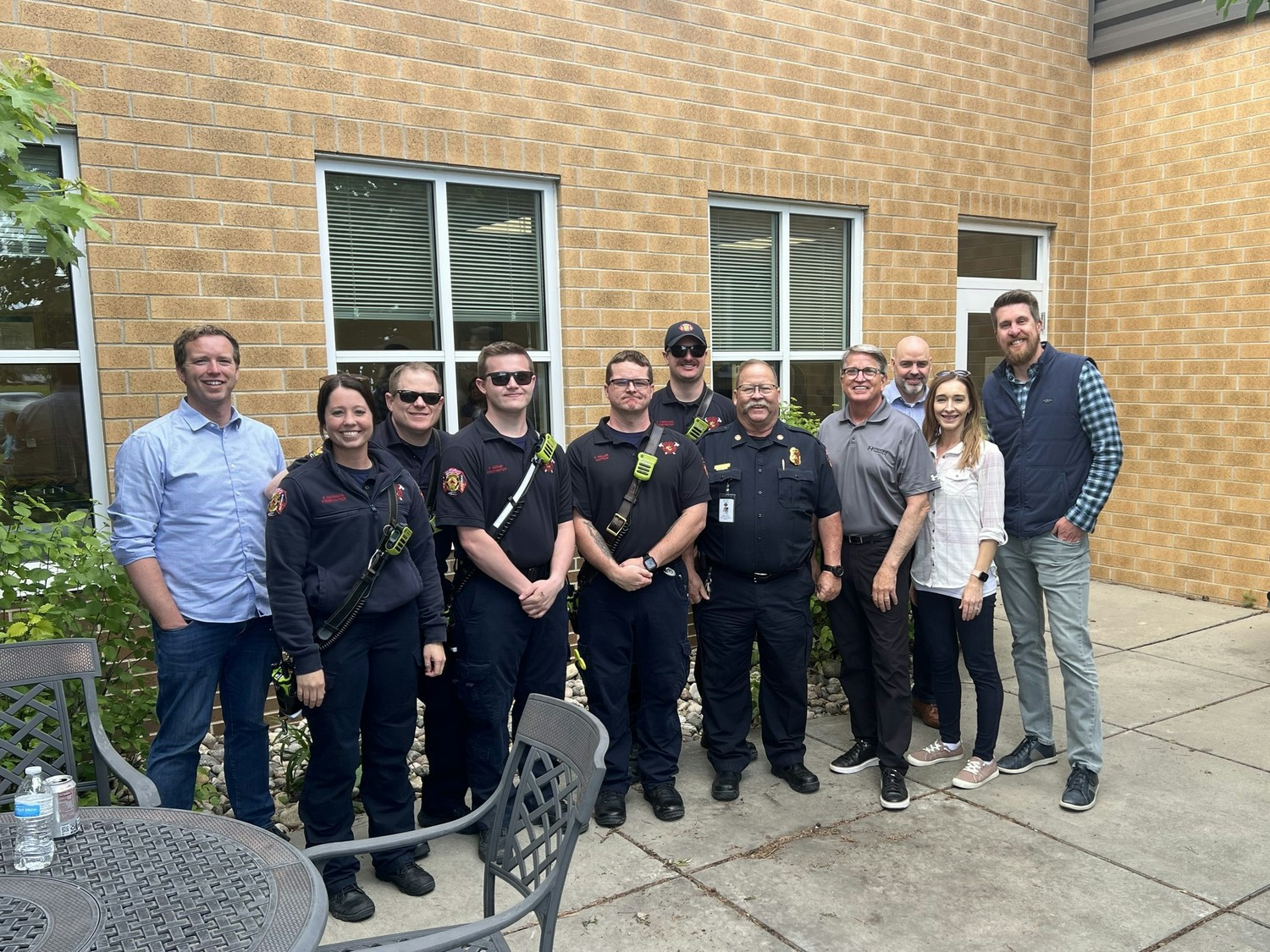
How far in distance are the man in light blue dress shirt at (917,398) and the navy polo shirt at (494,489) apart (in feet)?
7.00

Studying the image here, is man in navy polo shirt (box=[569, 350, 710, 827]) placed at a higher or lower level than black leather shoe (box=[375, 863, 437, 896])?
higher

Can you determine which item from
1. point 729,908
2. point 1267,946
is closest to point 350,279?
point 729,908

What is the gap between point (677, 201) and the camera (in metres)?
6.36

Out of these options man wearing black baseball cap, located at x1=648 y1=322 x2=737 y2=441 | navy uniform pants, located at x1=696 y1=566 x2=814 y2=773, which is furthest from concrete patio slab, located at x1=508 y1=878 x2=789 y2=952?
man wearing black baseball cap, located at x1=648 y1=322 x2=737 y2=441

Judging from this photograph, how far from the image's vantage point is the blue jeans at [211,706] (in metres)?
3.42

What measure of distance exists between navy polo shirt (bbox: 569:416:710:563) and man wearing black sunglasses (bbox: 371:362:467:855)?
23.3 inches

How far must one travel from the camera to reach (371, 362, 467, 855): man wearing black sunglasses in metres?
3.86

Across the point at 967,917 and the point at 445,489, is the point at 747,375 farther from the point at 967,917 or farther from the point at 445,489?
the point at 967,917

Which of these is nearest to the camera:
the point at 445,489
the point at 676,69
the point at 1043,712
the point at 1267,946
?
the point at 1267,946

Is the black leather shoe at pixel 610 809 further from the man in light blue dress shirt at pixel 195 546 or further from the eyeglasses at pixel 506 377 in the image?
the eyeglasses at pixel 506 377

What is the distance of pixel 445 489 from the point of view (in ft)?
12.1

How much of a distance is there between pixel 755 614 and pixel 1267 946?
2.10 metres

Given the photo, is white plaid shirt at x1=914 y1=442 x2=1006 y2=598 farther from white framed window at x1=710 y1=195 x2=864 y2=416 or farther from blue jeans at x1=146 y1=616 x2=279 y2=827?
blue jeans at x1=146 y1=616 x2=279 y2=827

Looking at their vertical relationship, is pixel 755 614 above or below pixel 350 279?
below
